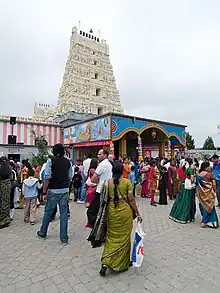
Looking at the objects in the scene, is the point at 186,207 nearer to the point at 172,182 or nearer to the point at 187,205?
the point at 187,205

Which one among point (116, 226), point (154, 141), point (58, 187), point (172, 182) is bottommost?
point (172, 182)

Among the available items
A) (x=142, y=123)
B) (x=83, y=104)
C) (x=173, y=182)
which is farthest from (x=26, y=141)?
(x=173, y=182)

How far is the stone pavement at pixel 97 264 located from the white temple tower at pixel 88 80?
24.2 metres

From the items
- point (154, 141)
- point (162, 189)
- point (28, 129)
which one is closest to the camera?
point (162, 189)

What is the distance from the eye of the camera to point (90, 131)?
2006 centimetres

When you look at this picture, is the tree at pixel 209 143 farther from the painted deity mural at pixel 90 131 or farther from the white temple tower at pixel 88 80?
the painted deity mural at pixel 90 131

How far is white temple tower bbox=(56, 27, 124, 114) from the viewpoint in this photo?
1202 inches

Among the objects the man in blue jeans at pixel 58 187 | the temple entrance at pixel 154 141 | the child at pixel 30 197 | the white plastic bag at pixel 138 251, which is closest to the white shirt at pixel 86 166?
the child at pixel 30 197

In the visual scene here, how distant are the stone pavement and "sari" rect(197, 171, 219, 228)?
0.29 m

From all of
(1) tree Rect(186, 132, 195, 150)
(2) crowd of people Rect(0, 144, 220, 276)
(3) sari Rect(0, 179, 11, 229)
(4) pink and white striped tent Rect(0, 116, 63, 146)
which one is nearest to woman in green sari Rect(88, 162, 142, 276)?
(2) crowd of people Rect(0, 144, 220, 276)

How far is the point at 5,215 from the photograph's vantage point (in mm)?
5809

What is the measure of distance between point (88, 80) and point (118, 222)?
3064cm

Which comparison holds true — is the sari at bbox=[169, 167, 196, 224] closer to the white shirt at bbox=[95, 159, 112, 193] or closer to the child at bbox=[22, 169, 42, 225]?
the white shirt at bbox=[95, 159, 112, 193]

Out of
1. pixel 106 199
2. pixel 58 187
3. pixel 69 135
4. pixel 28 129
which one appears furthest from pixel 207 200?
pixel 28 129
